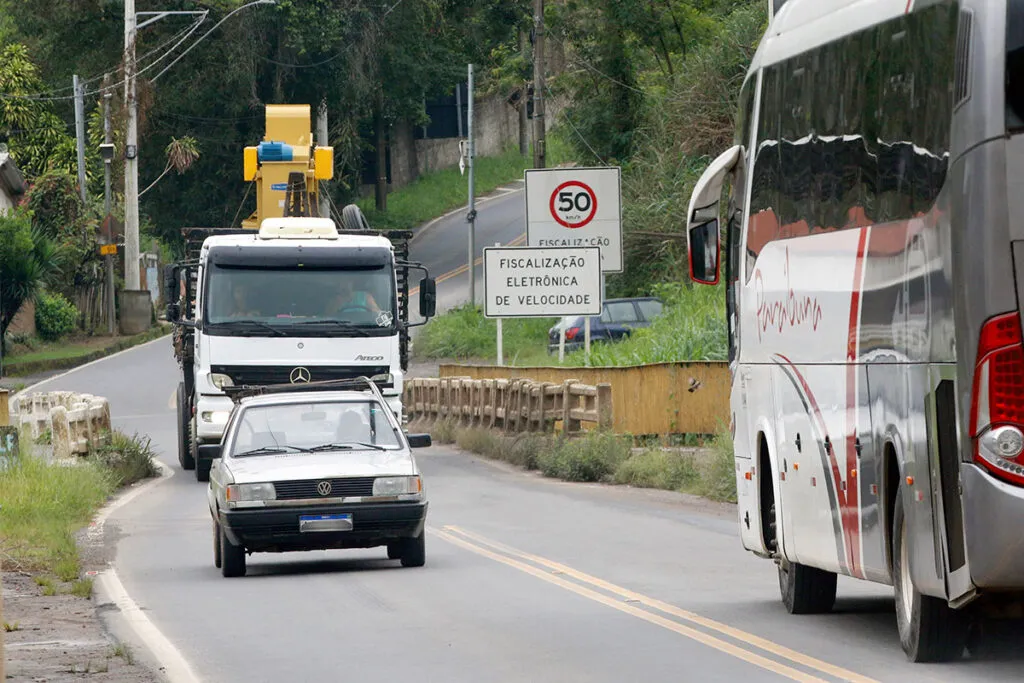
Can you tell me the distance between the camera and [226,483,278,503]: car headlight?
1600 centimetres

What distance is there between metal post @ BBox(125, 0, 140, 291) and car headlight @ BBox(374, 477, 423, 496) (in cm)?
4030

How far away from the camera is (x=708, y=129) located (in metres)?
46.6

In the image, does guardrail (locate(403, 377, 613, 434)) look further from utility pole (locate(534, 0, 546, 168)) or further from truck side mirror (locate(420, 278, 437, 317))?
utility pole (locate(534, 0, 546, 168))

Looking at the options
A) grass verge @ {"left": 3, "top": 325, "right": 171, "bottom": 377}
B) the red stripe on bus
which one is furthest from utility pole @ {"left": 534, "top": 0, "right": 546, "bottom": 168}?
the red stripe on bus

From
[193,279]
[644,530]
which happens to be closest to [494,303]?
[193,279]

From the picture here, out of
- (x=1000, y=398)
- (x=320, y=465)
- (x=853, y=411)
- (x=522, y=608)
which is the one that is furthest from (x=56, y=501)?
(x=1000, y=398)

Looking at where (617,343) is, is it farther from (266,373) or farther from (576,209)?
(266,373)

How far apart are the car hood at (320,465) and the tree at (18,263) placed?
34.8m

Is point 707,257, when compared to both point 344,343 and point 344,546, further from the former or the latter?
point 344,343

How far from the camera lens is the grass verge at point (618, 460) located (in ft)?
78.9

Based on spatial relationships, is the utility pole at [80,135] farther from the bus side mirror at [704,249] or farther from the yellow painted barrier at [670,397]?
the bus side mirror at [704,249]

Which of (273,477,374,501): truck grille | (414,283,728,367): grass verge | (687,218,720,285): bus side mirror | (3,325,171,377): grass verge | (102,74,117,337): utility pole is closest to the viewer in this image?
(687,218,720,285): bus side mirror

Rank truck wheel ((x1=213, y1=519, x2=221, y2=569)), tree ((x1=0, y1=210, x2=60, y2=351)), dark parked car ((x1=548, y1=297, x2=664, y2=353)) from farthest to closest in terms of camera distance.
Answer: tree ((x1=0, y1=210, x2=60, y2=351))
dark parked car ((x1=548, y1=297, x2=664, y2=353))
truck wheel ((x1=213, y1=519, x2=221, y2=569))

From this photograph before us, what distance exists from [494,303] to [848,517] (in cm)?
2165
